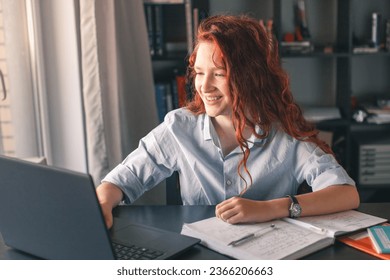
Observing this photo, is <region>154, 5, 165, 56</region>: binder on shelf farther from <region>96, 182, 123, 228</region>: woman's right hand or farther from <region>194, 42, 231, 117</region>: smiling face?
<region>96, 182, 123, 228</region>: woman's right hand

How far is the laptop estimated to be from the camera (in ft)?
3.06

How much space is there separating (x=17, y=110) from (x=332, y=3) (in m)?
1.76

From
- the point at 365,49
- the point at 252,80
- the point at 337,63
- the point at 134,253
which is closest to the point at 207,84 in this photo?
the point at 252,80

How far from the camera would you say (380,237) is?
45.6 inches

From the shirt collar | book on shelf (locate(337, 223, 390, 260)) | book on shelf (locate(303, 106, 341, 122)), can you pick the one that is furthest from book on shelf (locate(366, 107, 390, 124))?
book on shelf (locate(337, 223, 390, 260))

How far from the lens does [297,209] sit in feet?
4.20

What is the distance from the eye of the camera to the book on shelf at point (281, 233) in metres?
1.10

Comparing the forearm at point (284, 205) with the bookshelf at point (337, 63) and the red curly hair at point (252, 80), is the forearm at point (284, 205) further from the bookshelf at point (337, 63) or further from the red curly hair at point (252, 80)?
the bookshelf at point (337, 63)

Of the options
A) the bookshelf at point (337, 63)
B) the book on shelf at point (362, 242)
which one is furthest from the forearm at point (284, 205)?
the bookshelf at point (337, 63)

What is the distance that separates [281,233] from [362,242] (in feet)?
0.53

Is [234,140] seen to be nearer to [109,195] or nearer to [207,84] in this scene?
[207,84]
